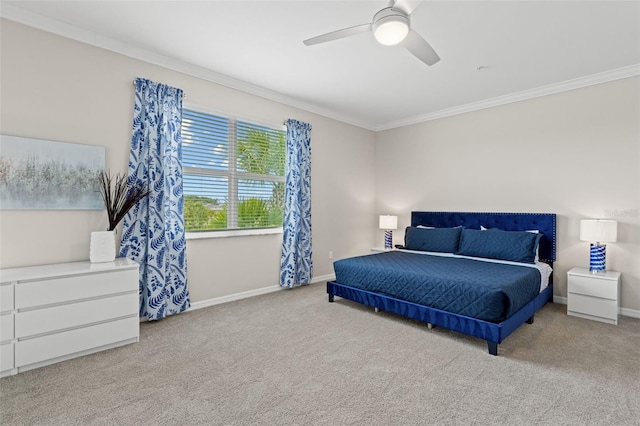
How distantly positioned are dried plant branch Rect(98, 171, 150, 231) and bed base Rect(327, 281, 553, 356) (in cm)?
240

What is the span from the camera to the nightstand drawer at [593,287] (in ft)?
10.7

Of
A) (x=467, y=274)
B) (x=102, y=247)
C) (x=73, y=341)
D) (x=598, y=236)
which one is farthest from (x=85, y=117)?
(x=598, y=236)

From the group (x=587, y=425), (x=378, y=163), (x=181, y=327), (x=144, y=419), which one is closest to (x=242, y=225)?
(x=181, y=327)

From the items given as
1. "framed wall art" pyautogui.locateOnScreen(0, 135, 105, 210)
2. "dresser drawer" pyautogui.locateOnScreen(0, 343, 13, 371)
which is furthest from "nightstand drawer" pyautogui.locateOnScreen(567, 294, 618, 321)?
"dresser drawer" pyautogui.locateOnScreen(0, 343, 13, 371)

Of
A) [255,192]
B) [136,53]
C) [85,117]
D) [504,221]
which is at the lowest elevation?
[504,221]

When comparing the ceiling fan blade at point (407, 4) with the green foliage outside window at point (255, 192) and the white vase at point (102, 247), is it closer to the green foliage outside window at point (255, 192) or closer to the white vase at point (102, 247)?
the green foliage outside window at point (255, 192)

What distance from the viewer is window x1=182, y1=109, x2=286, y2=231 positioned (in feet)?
12.2

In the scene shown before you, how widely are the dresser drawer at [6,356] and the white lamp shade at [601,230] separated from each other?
5.34 metres

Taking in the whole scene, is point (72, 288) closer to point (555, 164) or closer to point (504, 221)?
point (504, 221)

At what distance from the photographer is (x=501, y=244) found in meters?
3.98

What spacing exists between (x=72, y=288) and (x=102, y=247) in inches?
17.3

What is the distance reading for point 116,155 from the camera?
3137mm

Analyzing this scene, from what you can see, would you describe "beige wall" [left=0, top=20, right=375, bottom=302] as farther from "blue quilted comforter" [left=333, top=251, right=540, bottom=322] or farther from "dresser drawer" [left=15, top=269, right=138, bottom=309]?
"blue quilted comforter" [left=333, top=251, right=540, bottom=322]

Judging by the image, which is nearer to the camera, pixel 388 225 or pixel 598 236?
pixel 598 236
